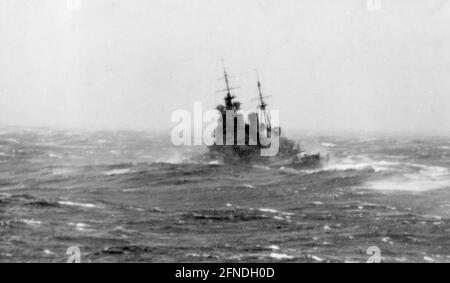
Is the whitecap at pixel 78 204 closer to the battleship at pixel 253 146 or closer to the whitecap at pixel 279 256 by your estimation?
the whitecap at pixel 279 256

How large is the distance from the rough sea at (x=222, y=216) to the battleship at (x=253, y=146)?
10788 millimetres

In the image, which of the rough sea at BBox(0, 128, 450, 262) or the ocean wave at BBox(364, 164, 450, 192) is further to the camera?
the ocean wave at BBox(364, 164, 450, 192)

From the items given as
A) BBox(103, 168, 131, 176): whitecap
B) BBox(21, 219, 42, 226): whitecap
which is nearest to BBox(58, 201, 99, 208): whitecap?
BBox(21, 219, 42, 226): whitecap

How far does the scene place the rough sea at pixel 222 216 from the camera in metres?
18.3

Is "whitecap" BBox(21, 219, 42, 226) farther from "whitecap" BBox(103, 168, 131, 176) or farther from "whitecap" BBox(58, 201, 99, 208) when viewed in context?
"whitecap" BBox(103, 168, 131, 176)

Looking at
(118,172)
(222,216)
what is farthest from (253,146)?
(222,216)

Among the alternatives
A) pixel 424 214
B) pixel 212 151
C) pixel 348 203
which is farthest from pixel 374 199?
pixel 212 151

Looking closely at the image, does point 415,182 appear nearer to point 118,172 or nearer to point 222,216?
point 222,216

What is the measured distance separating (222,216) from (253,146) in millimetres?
37643

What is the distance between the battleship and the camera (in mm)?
57469

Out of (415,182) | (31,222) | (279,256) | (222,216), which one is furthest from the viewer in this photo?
(415,182)

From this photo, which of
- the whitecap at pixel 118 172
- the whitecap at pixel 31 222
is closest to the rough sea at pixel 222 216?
the whitecap at pixel 31 222

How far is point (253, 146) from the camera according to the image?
62875 mm

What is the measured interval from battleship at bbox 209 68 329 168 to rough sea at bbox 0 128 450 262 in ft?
35.4
